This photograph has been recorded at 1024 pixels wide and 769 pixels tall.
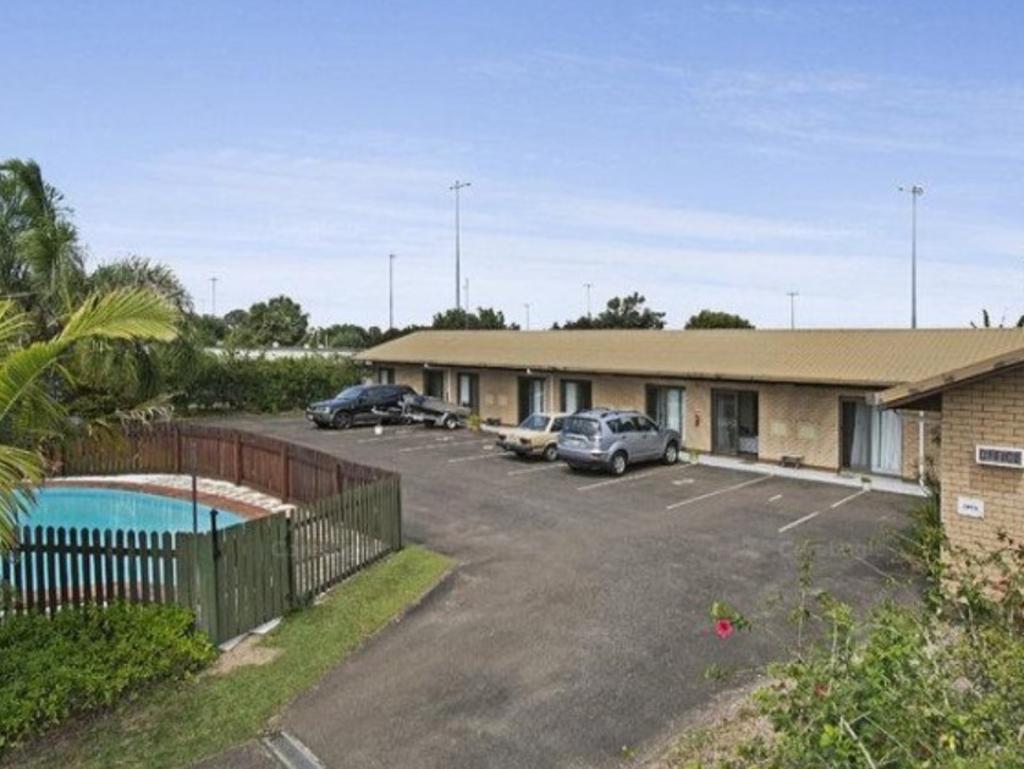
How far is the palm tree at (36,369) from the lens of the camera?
7039 millimetres

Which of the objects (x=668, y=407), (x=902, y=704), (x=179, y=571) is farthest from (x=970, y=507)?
(x=668, y=407)

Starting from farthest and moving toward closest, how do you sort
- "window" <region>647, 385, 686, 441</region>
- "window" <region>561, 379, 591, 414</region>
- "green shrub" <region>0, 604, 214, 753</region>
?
"window" <region>561, 379, 591, 414</region>, "window" <region>647, 385, 686, 441</region>, "green shrub" <region>0, 604, 214, 753</region>

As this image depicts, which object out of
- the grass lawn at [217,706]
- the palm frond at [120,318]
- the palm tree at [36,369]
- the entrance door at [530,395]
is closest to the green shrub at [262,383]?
the entrance door at [530,395]

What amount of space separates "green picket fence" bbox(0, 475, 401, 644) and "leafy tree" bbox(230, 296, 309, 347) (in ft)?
108

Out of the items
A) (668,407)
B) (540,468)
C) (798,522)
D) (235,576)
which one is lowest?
(798,522)

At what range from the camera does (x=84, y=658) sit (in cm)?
856

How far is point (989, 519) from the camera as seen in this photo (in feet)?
34.2

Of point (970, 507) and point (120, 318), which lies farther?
point (970, 507)

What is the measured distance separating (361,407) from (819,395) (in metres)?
19.6

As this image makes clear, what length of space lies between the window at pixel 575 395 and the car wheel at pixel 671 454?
591cm

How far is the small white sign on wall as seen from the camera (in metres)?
10.5

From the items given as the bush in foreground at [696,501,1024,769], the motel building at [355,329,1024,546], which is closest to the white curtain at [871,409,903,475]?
the motel building at [355,329,1024,546]

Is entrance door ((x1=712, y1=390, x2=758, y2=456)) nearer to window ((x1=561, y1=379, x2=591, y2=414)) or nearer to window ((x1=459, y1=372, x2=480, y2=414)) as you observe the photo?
window ((x1=561, y1=379, x2=591, y2=414))

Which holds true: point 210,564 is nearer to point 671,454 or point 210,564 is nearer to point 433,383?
point 671,454
